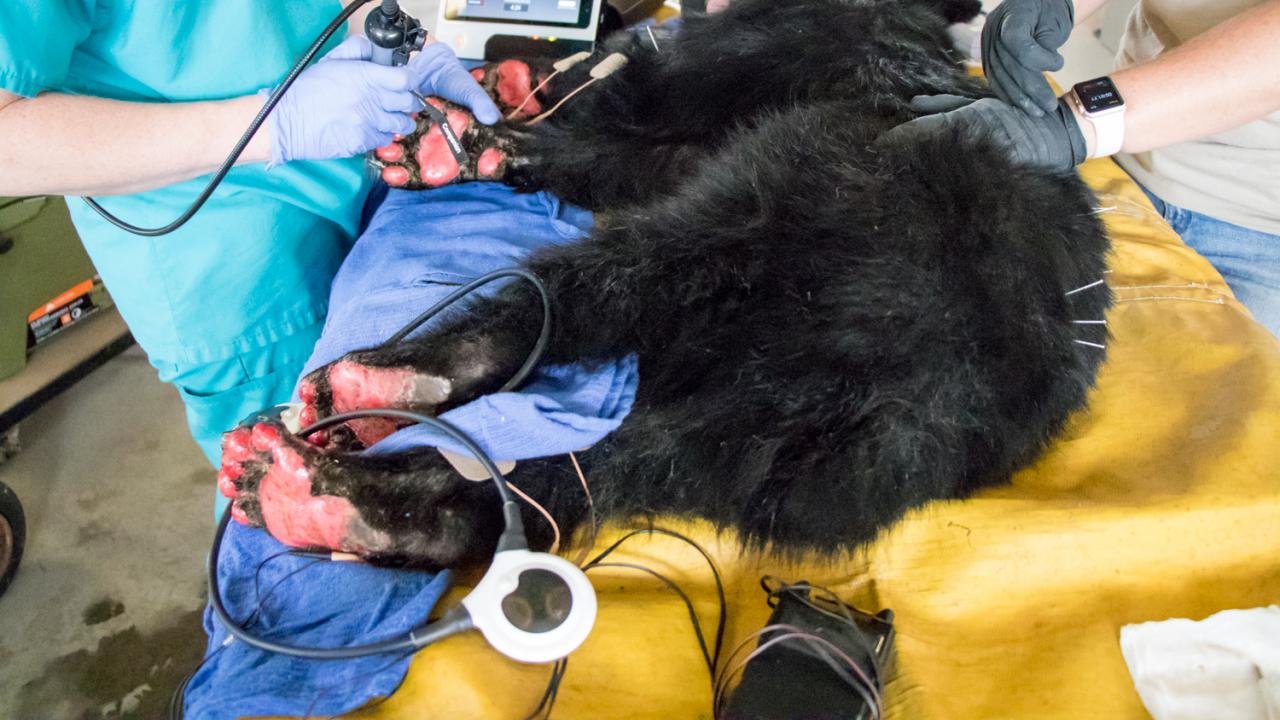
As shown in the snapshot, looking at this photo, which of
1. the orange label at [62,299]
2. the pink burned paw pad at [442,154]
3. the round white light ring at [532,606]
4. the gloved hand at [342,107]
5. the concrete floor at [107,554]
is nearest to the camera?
the round white light ring at [532,606]

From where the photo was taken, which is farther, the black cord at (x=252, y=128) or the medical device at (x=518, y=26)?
the medical device at (x=518, y=26)

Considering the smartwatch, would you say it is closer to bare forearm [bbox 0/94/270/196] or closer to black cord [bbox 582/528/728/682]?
black cord [bbox 582/528/728/682]

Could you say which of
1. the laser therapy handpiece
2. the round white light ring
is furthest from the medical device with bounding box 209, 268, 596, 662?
the laser therapy handpiece

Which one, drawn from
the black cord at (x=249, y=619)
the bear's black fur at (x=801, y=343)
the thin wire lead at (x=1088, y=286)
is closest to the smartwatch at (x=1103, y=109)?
the bear's black fur at (x=801, y=343)

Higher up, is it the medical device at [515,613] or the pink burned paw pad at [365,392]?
the pink burned paw pad at [365,392]

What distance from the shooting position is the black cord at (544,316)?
852mm

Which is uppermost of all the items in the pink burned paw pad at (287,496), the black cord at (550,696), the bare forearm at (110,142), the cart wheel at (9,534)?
the bare forearm at (110,142)

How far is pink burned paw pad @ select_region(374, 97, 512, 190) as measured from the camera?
1.24 m

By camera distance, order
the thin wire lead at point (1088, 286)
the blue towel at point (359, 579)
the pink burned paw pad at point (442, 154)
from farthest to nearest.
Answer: the pink burned paw pad at point (442, 154)
the thin wire lead at point (1088, 286)
the blue towel at point (359, 579)

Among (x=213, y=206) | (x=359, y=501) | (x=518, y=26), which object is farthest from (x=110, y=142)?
(x=518, y=26)

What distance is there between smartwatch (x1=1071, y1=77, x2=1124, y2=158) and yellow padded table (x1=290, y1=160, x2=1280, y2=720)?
1.20ft

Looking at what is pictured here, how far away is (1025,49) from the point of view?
1132 millimetres

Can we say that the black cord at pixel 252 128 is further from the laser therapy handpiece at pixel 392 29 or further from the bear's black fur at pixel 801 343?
the bear's black fur at pixel 801 343

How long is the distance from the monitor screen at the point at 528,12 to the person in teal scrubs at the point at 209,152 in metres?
0.40
